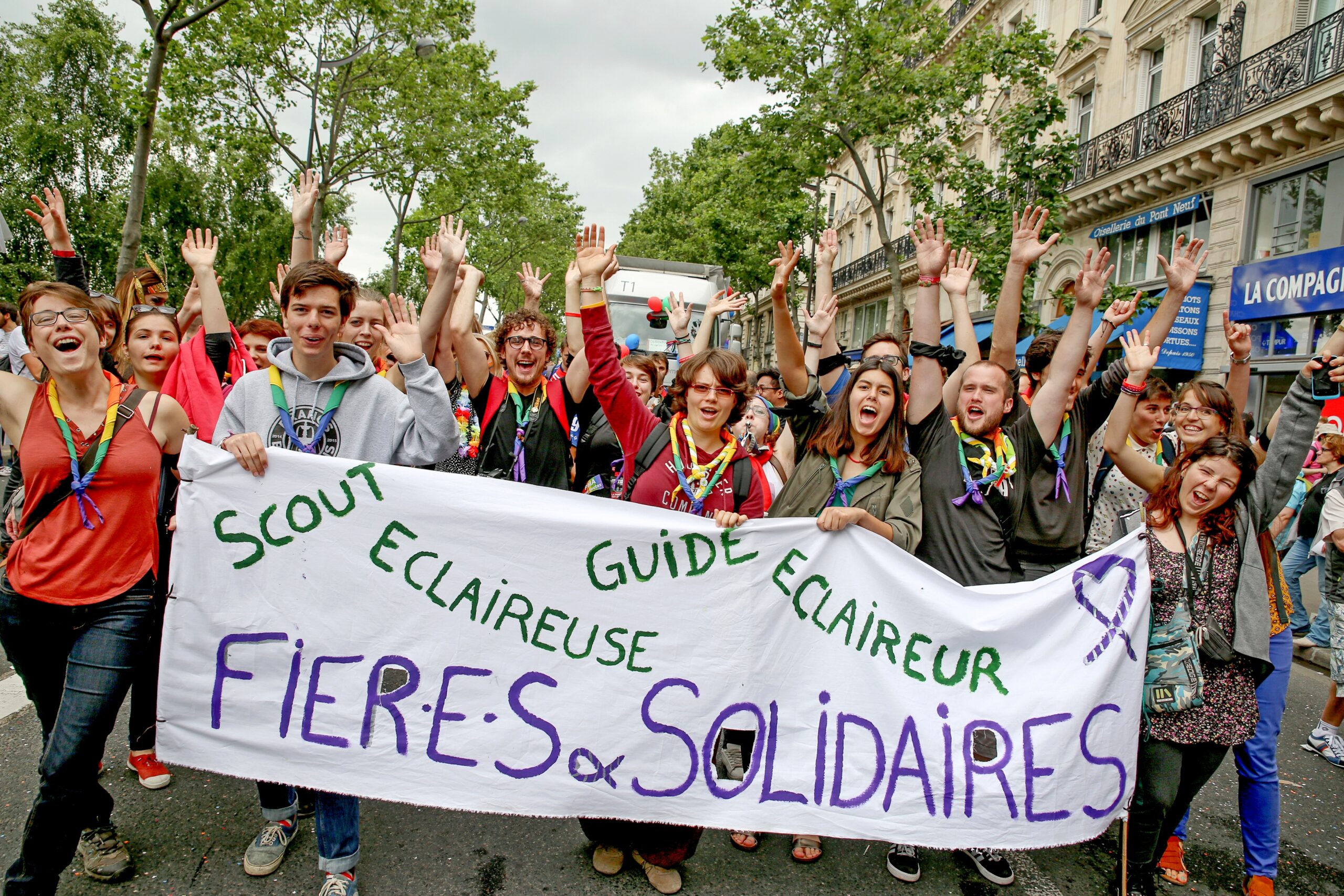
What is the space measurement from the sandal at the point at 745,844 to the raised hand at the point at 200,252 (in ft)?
10.2

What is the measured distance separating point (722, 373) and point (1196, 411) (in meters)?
2.16

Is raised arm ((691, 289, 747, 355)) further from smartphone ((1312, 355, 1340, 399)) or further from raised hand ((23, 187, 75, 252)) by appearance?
raised hand ((23, 187, 75, 252))

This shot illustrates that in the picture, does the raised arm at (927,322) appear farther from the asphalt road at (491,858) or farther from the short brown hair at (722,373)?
the asphalt road at (491,858)

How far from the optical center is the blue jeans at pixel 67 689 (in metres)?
2.35

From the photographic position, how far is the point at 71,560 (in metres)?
2.45

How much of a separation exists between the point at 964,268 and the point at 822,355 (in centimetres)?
79

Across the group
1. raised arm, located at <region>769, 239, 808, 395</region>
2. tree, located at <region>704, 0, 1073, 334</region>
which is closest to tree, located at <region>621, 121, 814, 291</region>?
tree, located at <region>704, 0, 1073, 334</region>

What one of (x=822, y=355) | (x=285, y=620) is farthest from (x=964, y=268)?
(x=285, y=620)

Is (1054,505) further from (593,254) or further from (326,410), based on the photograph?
(326,410)

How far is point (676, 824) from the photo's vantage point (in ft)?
8.90

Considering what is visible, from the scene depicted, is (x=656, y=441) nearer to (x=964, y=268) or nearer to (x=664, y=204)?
(x=964, y=268)

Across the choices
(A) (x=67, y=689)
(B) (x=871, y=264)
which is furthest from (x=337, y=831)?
(B) (x=871, y=264)

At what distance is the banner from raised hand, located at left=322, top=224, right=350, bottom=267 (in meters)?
2.02

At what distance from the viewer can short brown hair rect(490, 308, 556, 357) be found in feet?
12.3
